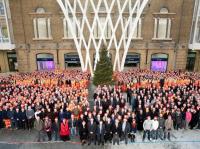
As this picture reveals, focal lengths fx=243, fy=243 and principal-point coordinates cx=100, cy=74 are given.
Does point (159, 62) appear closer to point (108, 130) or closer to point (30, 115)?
point (108, 130)

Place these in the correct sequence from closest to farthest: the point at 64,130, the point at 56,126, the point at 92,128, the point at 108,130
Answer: the point at 92,128, the point at 108,130, the point at 64,130, the point at 56,126

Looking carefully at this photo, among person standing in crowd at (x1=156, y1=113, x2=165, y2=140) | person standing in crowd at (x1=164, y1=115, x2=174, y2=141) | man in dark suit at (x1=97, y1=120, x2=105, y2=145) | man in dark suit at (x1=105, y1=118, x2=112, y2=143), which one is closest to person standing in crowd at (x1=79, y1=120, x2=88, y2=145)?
man in dark suit at (x1=97, y1=120, x2=105, y2=145)

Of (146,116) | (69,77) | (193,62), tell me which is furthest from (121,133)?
(193,62)

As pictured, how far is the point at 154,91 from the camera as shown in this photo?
1856cm

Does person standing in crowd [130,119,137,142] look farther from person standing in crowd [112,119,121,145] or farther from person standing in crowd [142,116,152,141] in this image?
person standing in crowd [112,119,121,145]

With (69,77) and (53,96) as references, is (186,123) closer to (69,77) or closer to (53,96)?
(53,96)

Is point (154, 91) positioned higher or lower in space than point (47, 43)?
lower

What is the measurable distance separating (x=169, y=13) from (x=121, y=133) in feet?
56.1

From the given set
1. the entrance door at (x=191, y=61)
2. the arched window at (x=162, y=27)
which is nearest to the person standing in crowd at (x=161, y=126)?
the arched window at (x=162, y=27)

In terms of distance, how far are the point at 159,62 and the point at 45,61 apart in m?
13.5

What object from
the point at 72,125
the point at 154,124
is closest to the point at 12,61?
the point at 72,125

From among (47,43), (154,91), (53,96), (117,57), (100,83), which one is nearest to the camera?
(53,96)

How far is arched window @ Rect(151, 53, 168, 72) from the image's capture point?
28.4 m

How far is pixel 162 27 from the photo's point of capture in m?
27.3
